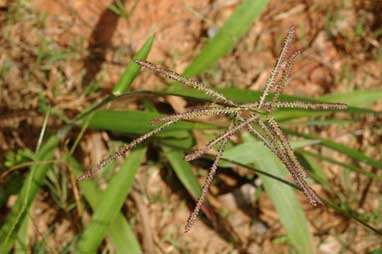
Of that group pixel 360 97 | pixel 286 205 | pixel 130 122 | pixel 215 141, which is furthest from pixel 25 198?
pixel 360 97

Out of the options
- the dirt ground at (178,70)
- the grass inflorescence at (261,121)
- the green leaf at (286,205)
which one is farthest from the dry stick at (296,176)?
the dirt ground at (178,70)

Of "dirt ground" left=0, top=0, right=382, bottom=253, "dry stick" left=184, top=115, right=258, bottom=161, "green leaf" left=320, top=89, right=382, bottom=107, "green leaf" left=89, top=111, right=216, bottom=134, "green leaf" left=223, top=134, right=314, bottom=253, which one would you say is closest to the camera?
"dry stick" left=184, top=115, right=258, bottom=161

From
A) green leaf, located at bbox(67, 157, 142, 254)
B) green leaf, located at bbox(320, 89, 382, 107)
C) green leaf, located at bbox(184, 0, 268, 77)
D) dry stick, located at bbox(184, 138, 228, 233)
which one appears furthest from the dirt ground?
dry stick, located at bbox(184, 138, 228, 233)

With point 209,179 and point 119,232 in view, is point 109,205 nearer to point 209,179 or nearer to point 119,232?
point 119,232

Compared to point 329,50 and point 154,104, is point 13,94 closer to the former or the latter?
point 154,104

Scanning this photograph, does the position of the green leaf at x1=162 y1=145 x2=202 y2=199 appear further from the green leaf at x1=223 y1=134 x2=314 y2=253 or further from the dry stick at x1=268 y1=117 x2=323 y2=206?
the dry stick at x1=268 y1=117 x2=323 y2=206

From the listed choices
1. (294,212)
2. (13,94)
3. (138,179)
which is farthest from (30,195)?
(294,212)
